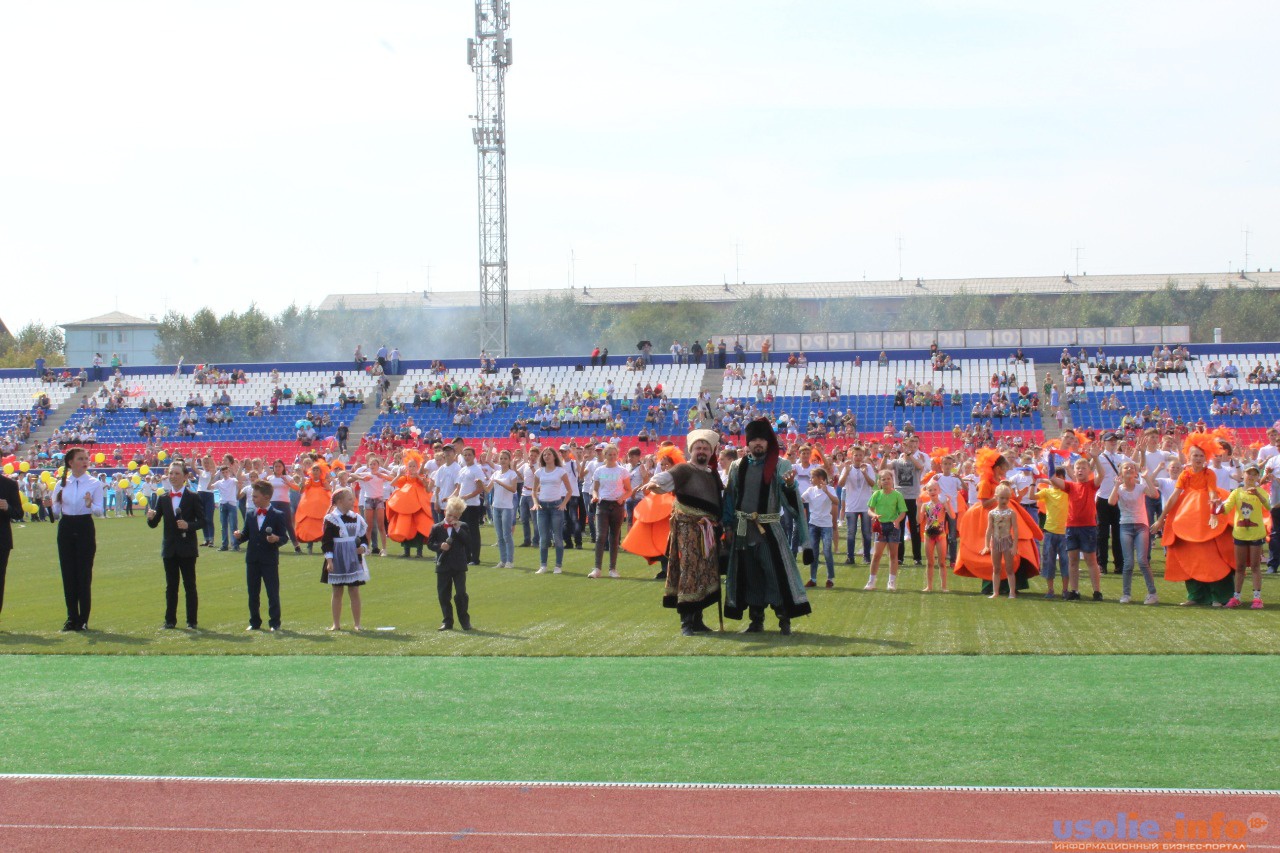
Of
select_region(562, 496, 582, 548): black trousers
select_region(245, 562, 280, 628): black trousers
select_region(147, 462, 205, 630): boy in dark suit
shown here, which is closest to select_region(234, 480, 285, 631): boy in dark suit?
select_region(245, 562, 280, 628): black trousers

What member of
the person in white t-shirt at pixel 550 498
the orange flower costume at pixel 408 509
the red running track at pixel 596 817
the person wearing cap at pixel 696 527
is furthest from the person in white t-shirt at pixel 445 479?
the red running track at pixel 596 817

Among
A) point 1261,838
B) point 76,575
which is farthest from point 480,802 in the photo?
point 76,575

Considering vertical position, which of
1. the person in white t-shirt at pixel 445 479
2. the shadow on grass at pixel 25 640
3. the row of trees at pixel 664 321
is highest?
the row of trees at pixel 664 321

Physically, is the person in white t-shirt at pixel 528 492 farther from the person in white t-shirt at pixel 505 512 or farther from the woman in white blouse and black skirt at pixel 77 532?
the woman in white blouse and black skirt at pixel 77 532

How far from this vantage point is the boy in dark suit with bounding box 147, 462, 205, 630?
13.0m

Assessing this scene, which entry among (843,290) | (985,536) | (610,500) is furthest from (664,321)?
(985,536)

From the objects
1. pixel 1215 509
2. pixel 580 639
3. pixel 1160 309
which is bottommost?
pixel 580 639

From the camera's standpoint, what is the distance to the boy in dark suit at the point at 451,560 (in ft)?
40.9

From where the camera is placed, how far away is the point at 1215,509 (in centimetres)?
1370

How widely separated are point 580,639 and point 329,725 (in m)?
4.07

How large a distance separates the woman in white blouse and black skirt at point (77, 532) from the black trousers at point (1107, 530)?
11.8m

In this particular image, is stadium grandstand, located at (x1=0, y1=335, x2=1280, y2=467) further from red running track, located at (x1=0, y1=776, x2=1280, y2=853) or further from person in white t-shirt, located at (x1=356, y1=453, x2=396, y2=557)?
red running track, located at (x1=0, y1=776, x2=1280, y2=853)

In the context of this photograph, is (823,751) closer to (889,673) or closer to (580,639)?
(889,673)

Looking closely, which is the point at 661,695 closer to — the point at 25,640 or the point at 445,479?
the point at 25,640
